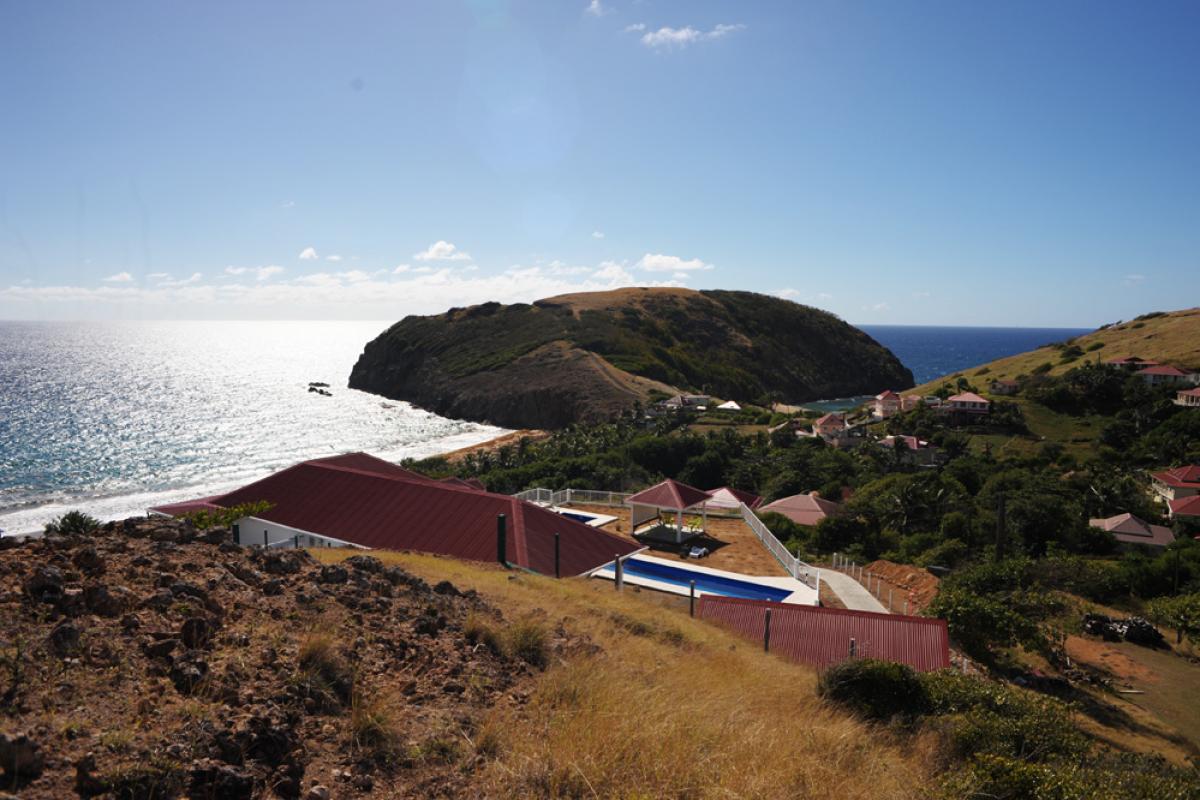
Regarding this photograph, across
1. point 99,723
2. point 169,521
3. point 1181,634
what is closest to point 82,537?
point 169,521

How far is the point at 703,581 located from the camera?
22.9 meters

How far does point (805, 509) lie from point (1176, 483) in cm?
2672

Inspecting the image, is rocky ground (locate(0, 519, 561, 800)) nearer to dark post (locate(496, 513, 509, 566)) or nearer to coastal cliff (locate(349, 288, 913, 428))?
dark post (locate(496, 513, 509, 566))

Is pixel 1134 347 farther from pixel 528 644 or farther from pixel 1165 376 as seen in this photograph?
pixel 528 644

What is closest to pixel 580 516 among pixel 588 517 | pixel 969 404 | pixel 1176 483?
pixel 588 517

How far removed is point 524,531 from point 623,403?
73.9 meters

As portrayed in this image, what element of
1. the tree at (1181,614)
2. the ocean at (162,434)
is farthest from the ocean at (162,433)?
the tree at (1181,614)

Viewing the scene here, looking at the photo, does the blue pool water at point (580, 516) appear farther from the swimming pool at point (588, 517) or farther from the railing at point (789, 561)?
the railing at point (789, 561)

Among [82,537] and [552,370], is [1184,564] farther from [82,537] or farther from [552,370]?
[552,370]

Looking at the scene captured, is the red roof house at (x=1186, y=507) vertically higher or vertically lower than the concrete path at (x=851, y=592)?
lower

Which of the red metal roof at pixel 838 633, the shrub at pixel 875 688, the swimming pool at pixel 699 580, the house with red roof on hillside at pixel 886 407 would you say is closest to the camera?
the shrub at pixel 875 688

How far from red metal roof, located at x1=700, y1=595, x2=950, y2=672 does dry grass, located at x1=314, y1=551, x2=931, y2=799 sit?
4.06m

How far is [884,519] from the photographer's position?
3800 centimetres

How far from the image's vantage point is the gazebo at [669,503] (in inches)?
1048
